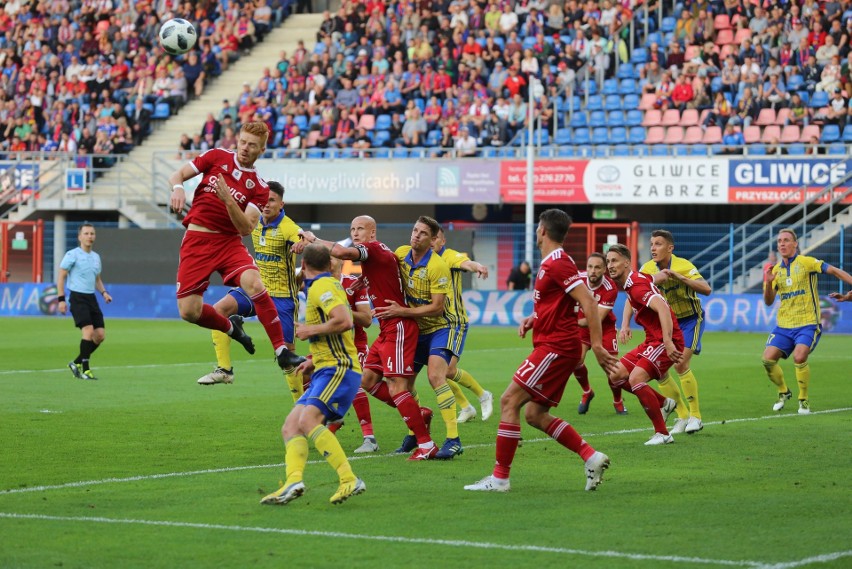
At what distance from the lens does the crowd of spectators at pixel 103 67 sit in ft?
143

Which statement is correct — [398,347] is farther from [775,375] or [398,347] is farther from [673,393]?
[775,375]

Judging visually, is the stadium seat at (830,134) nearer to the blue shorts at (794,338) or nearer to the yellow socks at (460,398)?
the blue shorts at (794,338)

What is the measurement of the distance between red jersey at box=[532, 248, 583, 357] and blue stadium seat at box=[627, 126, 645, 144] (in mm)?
26334

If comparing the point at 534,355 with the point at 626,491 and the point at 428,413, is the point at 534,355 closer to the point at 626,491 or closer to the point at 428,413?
the point at 626,491

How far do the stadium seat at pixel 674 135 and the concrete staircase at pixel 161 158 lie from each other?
14.1 meters

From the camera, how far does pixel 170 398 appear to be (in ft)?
55.3

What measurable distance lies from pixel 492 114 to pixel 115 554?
98.8ft

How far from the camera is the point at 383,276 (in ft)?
39.4

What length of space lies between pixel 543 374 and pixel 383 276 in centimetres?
264

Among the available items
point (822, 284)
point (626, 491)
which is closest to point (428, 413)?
point (626, 491)

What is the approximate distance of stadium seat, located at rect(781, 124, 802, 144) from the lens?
3362 cm

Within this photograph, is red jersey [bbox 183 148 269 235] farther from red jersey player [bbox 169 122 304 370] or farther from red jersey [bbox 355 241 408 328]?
red jersey [bbox 355 241 408 328]

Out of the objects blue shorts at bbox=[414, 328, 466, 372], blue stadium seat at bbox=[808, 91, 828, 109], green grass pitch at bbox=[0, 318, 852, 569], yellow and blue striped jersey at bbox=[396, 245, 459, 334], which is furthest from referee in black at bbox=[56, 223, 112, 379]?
blue stadium seat at bbox=[808, 91, 828, 109]

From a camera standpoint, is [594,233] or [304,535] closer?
[304,535]
